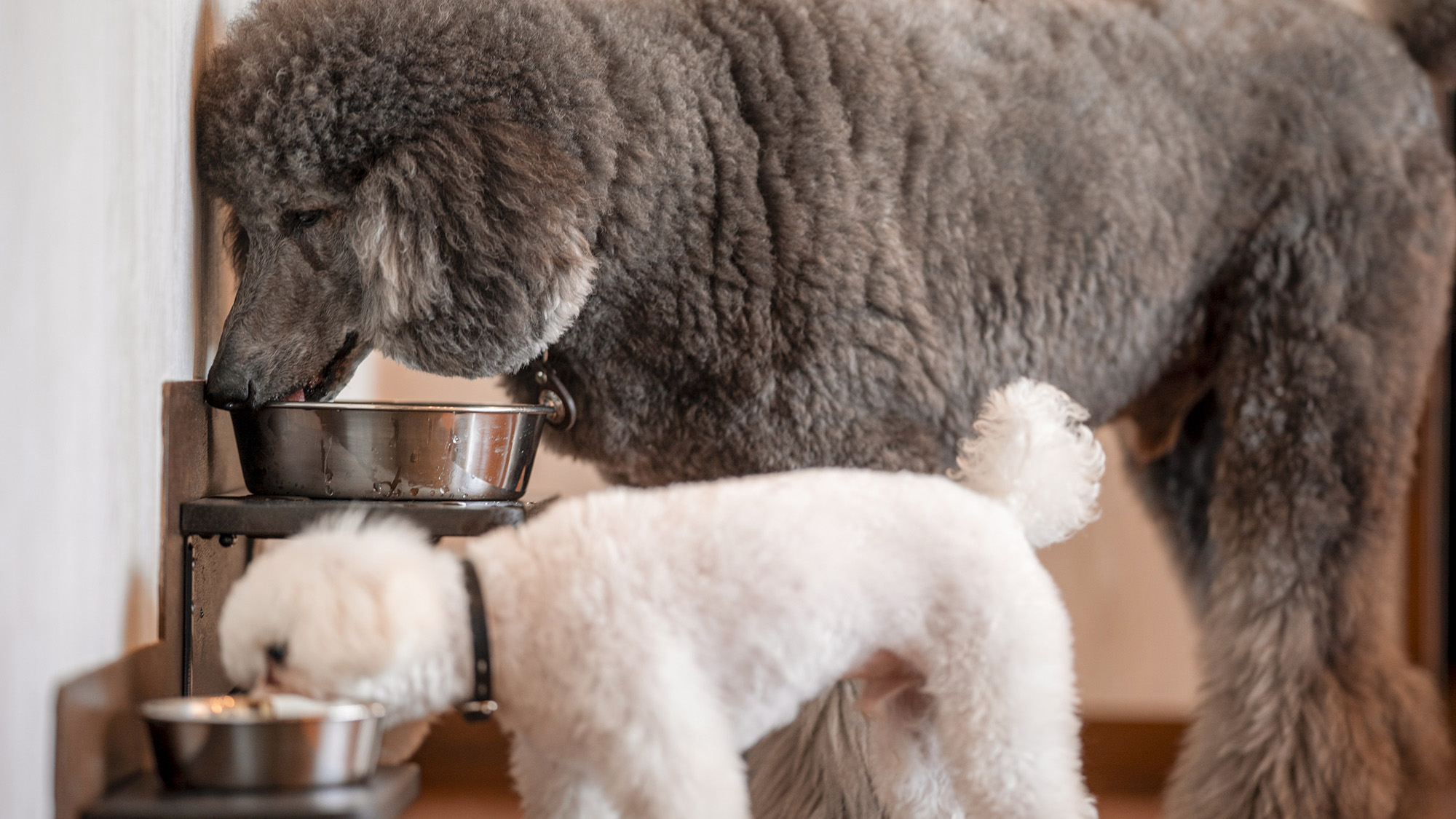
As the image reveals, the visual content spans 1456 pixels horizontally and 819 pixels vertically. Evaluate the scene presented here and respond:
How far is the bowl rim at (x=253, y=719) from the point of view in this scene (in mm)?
651

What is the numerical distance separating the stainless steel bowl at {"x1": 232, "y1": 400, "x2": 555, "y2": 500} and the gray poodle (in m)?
0.07

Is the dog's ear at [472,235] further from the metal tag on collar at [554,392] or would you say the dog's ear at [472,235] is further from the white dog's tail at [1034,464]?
the white dog's tail at [1034,464]

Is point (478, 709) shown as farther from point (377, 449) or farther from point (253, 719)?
point (377, 449)

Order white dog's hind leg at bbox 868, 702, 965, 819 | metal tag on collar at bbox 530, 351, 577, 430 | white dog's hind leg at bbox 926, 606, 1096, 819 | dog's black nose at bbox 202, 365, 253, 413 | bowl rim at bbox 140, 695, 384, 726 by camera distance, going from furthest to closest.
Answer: metal tag on collar at bbox 530, 351, 577, 430 → dog's black nose at bbox 202, 365, 253, 413 → white dog's hind leg at bbox 868, 702, 965, 819 → white dog's hind leg at bbox 926, 606, 1096, 819 → bowl rim at bbox 140, 695, 384, 726

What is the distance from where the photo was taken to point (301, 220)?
3.70 feet

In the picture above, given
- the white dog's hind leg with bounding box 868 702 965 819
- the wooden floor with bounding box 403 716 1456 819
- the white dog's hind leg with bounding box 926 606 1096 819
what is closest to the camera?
the white dog's hind leg with bounding box 926 606 1096 819

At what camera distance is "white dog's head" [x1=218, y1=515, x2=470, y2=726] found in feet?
2.24

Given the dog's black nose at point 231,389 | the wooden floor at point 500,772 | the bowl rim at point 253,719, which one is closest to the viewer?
the bowl rim at point 253,719

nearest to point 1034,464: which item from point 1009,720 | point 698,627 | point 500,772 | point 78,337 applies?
point 1009,720

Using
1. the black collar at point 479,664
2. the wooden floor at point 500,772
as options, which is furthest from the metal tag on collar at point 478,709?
the wooden floor at point 500,772

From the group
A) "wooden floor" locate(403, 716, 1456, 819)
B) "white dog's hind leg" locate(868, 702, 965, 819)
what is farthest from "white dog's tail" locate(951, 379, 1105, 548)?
"wooden floor" locate(403, 716, 1456, 819)

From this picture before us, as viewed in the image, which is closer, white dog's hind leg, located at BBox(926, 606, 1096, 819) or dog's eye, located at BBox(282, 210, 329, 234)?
white dog's hind leg, located at BBox(926, 606, 1096, 819)

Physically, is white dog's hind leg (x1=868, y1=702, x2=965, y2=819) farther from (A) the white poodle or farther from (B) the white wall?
(B) the white wall

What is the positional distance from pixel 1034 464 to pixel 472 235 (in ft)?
1.72
